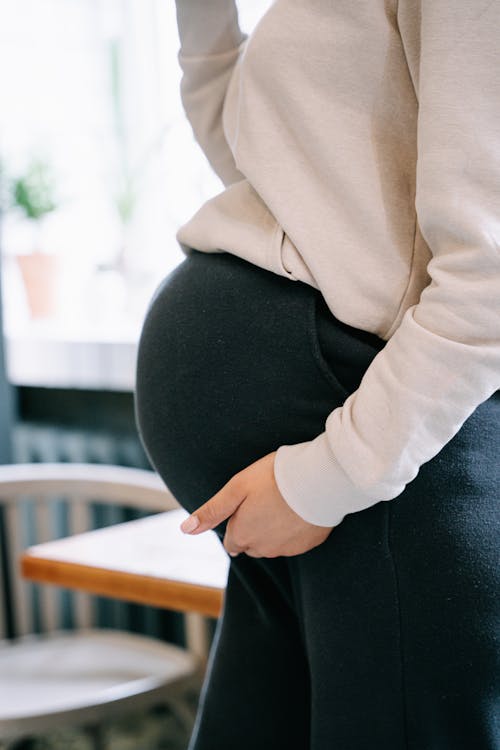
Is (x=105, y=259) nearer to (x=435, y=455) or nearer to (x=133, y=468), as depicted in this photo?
(x=133, y=468)

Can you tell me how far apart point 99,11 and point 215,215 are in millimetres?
1603

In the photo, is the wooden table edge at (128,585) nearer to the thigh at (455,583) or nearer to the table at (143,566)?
the table at (143,566)

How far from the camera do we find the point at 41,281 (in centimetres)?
221

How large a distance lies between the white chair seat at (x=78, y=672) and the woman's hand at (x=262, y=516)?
→ 0.92m

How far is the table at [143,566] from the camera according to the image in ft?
4.20

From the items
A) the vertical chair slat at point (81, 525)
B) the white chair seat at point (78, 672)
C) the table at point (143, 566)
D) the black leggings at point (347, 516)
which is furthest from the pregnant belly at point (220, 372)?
the vertical chair slat at point (81, 525)

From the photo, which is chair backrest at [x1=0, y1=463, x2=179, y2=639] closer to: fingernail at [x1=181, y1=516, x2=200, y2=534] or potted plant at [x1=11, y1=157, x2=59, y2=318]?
potted plant at [x1=11, y1=157, x2=59, y2=318]

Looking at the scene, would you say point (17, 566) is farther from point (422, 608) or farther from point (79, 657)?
point (422, 608)

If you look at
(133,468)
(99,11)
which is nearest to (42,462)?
(133,468)

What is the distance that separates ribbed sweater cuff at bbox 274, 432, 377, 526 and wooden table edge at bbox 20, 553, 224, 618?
25.9 inches

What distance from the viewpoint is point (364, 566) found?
604 millimetres

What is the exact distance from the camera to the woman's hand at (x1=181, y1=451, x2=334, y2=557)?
0.62m

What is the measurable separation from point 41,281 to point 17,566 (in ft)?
2.20

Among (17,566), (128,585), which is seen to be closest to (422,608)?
(128,585)
